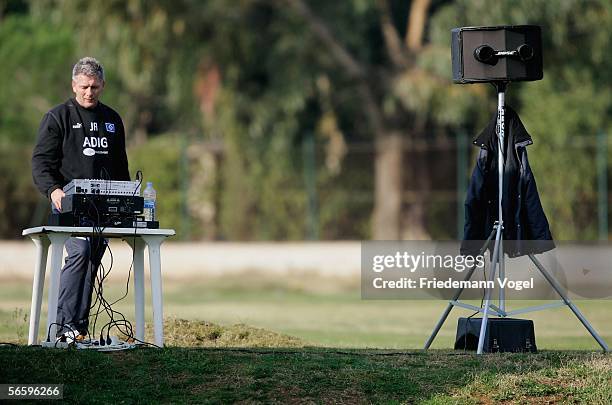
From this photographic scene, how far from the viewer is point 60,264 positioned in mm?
9031

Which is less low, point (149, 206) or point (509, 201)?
point (509, 201)

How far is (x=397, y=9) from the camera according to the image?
104ft

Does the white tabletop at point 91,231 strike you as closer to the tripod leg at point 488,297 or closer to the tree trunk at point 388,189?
the tripod leg at point 488,297

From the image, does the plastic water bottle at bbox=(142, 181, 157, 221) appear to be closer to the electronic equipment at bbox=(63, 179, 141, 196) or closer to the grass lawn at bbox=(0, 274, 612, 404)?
the electronic equipment at bbox=(63, 179, 141, 196)

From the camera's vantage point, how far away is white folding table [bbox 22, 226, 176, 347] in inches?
353

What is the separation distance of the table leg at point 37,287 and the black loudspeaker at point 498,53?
3.80 meters

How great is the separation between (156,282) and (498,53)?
3.50 metres

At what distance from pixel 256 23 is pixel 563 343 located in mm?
17432

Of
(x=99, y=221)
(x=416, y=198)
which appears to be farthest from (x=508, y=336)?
(x=416, y=198)

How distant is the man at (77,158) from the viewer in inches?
377

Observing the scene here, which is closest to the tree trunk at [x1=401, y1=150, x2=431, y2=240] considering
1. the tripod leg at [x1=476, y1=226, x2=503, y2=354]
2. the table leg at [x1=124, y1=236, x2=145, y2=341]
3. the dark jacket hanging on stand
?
the dark jacket hanging on stand

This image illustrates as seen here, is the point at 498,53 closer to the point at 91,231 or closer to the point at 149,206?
the point at 149,206

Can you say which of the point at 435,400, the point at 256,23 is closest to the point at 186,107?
the point at 256,23

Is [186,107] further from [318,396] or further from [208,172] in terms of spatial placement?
[318,396]
